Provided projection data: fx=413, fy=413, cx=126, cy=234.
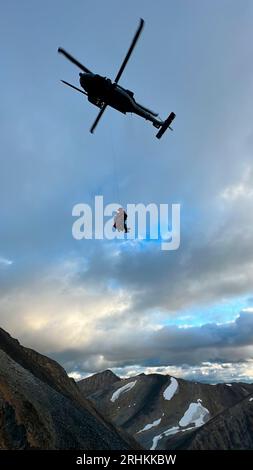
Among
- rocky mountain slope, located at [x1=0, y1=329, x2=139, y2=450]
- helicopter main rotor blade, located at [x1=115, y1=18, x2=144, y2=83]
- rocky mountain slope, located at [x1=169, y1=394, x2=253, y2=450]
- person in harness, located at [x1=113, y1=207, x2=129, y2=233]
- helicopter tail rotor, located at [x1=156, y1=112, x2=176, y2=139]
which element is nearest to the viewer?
helicopter main rotor blade, located at [x1=115, y1=18, x2=144, y2=83]

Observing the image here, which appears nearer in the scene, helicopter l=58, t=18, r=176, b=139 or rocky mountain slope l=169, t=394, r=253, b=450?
helicopter l=58, t=18, r=176, b=139

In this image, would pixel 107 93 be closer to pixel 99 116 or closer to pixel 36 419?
pixel 99 116

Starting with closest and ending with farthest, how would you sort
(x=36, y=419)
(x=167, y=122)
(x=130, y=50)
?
1. (x=130, y=50)
2. (x=167, y=122)
3. (x=36, y=419)

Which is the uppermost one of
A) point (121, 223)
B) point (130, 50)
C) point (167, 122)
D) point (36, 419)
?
point (167, 122)

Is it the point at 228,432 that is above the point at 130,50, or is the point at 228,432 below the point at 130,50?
below

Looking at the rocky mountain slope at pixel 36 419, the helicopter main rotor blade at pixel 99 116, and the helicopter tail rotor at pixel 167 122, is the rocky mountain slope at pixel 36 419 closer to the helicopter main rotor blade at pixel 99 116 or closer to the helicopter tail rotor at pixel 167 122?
the helicopter main rotor blade at pixel 99 116

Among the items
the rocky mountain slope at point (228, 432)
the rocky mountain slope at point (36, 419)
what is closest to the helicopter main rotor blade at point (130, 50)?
the rocky mountain slope at point (36, 419)

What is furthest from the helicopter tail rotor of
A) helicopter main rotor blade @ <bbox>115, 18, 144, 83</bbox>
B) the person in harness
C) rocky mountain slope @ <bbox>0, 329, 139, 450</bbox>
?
rocky mountain slope @ <bbox>0, 329, 139, 450</bbox>

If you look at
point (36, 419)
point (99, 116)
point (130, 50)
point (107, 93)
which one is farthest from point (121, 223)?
point (36, 419)

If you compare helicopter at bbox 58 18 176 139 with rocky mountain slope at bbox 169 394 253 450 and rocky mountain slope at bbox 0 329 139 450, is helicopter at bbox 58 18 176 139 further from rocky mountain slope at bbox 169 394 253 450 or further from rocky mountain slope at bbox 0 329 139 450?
rocky mountain slope at bbox 169 394 253 450

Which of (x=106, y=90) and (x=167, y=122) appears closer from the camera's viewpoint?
(x=106, y=90)

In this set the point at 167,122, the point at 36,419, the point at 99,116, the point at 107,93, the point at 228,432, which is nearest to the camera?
the point at 107,93
